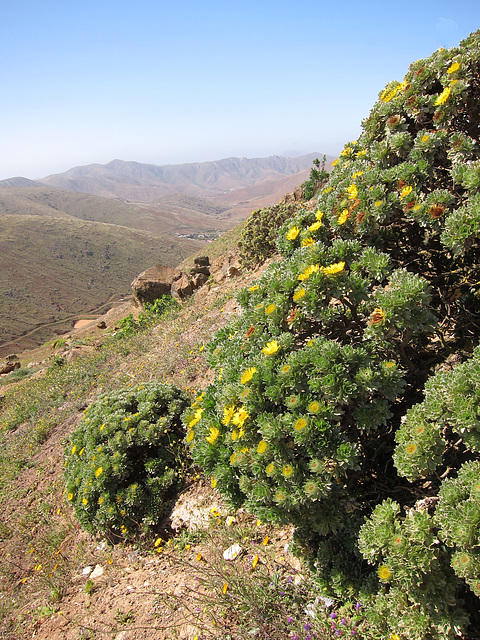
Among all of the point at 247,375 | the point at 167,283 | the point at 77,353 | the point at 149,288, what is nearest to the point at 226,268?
the point at 167,283

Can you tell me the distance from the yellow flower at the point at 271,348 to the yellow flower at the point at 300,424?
410 millimetres

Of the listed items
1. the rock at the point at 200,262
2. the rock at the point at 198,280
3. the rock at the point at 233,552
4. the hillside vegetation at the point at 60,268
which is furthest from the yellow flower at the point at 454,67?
the hillside vegetation at the point at 60,268

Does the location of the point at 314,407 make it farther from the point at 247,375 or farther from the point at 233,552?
the point at 233,552

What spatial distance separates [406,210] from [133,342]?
731 cm

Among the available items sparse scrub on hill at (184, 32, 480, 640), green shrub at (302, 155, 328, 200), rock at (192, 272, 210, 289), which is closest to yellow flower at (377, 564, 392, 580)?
sparse scrub on hill at (184, 32, 480, 640)

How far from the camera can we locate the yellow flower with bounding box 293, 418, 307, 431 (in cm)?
185

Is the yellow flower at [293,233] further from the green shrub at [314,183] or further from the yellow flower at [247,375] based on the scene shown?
the green shrub at [314,183]

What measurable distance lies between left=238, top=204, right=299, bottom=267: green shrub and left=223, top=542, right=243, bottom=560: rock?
6.64m

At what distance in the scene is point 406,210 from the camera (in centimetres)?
229

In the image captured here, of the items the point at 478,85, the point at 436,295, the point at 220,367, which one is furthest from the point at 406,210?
the point at 220,367

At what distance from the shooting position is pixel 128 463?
12.0 feet

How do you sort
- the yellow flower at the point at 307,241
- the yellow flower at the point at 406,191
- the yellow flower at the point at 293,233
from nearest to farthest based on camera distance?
1. the yellow flower at the point at 406,191
2. the yellow flower at the point at 307,241
3. the yellow flower at the point at 293,233

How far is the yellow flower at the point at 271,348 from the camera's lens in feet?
6.95

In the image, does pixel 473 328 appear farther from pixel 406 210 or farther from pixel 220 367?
pixel 220 367
